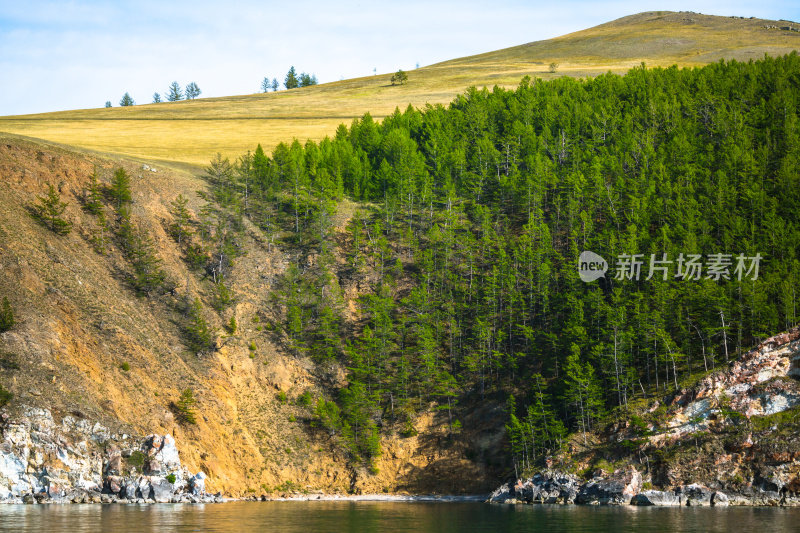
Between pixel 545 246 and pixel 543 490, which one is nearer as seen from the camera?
pixel 543 490

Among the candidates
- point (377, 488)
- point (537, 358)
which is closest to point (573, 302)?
point (537, 358)

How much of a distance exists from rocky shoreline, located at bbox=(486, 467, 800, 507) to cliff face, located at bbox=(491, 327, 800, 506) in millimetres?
100

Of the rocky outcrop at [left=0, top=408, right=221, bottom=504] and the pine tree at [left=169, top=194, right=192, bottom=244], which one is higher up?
the pine tree at [left=169, top=194, right=192, bottom=244]

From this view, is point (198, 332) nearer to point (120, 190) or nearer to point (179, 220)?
point (179, 220)

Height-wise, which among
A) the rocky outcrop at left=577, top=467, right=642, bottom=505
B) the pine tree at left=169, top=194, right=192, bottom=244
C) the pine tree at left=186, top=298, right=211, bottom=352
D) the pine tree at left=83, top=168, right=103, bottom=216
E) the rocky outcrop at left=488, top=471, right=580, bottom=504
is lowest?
the rocky outcrop at left=488, top=471, right=580, bottom=504

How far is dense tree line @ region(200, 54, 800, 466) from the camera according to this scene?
9256 cm

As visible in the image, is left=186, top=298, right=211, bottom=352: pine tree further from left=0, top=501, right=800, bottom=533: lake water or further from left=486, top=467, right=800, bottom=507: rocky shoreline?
left=486, top=467, right=800, bottom=507: rocky shoreline

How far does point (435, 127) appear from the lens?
157 meters

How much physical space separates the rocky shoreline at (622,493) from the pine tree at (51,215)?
6432 centimetres

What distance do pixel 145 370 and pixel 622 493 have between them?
184 ft

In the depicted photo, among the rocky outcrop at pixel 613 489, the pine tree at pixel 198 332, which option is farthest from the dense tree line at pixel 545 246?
the pine tree at pixel 198 332

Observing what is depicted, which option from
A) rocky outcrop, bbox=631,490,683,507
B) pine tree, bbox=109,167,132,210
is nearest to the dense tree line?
rocky outcrop, bbox=631,490,683,507

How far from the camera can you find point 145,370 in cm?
8812

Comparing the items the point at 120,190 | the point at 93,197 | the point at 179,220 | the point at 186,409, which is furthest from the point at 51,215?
the point at 186,409
